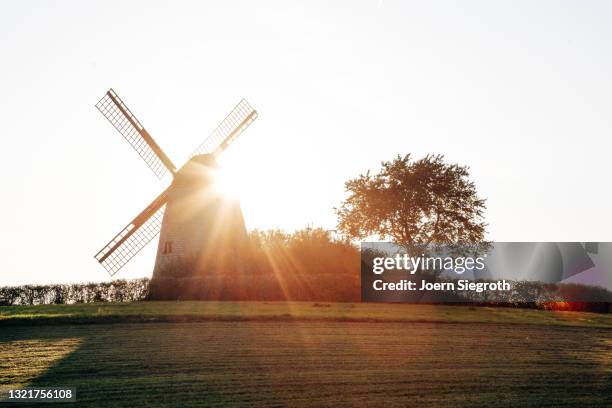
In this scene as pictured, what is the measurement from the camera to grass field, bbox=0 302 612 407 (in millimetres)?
15289

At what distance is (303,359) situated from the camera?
1975 cm

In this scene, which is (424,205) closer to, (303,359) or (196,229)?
(196,229)

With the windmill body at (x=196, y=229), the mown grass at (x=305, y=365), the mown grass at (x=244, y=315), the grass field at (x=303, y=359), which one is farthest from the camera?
the windmill body at (x=196, y=229)

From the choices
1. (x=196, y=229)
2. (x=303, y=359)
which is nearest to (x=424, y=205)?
(x=196, y=229)

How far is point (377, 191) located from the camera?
2287 inches

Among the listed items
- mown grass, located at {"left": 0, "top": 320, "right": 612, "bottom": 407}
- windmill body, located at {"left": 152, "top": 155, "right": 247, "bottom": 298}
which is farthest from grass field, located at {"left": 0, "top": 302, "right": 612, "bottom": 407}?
windmill body, located at {"left": 152, "top": 155, "right": 247, "bottom": 298}

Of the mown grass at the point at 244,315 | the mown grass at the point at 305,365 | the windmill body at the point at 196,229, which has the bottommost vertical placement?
the mown grass at the point at 305,365

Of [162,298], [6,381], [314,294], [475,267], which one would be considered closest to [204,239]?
[162,298]

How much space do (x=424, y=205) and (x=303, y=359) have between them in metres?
38.7

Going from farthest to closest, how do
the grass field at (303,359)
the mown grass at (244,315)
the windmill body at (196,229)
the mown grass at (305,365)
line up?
the windmill body at (196,229) < the mown grass at (244,315) < the grass field at (303,359) < the mown grass at (305,365)

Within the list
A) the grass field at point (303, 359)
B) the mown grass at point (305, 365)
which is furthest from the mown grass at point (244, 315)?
the mown grass at point (305, 365)

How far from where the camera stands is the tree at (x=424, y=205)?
57.1 m

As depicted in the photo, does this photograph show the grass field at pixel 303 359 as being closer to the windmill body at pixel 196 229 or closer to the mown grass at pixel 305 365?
the mown grass at pixel 305 365

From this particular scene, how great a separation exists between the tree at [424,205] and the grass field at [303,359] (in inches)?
959
